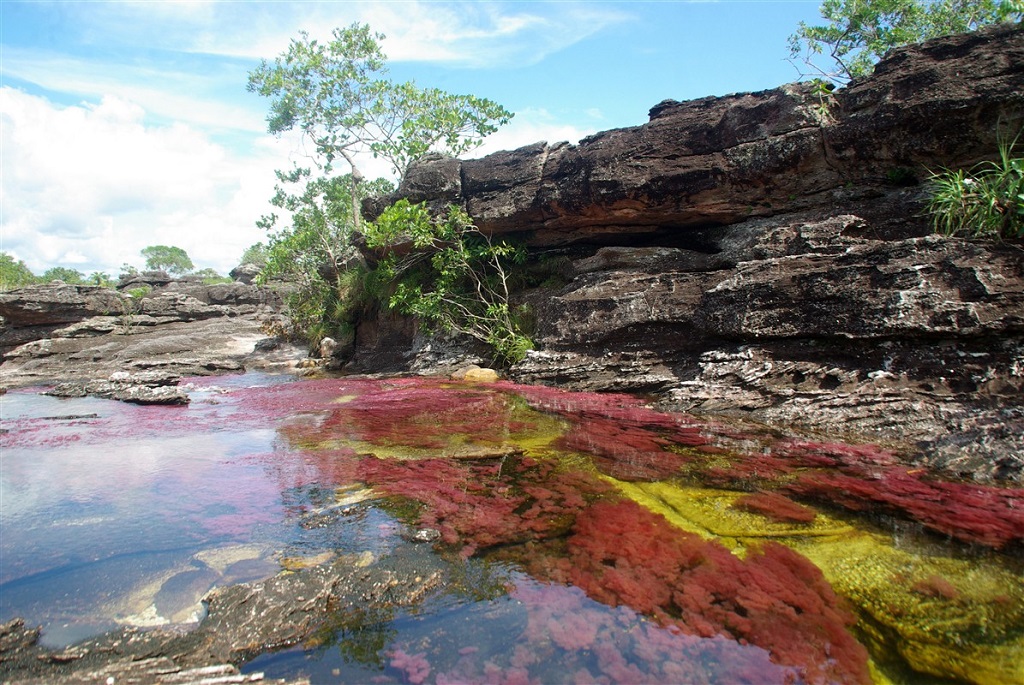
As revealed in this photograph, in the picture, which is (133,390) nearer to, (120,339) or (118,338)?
(120,339)

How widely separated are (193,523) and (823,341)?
8013 millimetres

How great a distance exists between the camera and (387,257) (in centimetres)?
1694

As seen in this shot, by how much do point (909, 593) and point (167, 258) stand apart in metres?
86.9

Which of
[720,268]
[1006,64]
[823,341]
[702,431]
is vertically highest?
[1006,64]

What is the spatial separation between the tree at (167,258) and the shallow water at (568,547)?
78.1 meters

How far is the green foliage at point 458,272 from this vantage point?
13.9m

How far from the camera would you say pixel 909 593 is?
11.3 feet

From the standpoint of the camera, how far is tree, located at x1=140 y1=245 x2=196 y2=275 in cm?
7606

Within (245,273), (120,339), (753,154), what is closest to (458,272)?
(753,154)

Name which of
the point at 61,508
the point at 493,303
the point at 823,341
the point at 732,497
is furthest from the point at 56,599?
the point at 493,303

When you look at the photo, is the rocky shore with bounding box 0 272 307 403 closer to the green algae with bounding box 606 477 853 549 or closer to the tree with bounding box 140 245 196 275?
the green algae with bounding box 606 477 853 549

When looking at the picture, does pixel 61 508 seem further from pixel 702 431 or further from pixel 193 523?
pixel 702 431

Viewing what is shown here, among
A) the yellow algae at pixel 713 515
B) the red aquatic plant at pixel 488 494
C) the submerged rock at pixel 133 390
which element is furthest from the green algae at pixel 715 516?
the submerged rock at pixel 133 390

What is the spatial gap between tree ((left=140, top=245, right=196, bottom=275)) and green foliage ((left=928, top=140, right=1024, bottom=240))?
82367 millimetres
